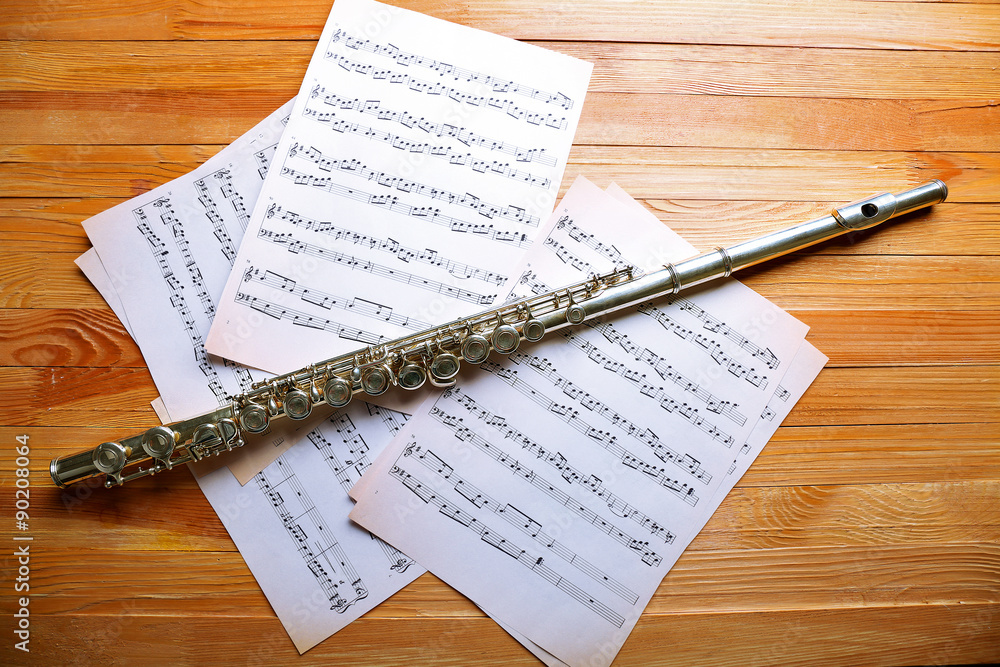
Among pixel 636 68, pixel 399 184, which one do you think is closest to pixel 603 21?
pixel 636 68

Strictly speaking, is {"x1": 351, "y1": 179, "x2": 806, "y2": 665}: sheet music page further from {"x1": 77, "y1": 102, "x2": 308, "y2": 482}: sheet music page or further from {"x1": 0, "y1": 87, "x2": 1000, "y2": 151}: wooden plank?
{"x1": 77, "y1": 102, "x2": 308, "y2": 482}: sheet music page

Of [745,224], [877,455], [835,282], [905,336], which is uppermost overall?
[745,224]

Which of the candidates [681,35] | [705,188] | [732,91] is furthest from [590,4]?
[705,188]

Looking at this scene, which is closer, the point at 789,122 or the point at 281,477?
the point at 281,477

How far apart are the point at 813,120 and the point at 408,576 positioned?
124cm

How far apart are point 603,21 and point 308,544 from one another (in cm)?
121

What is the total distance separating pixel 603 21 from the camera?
1337 millimetres

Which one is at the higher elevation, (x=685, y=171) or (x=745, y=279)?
(x=685, y=171)

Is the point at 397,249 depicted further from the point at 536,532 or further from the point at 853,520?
the point at 853,520

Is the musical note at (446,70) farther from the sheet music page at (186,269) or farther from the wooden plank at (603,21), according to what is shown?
the sheet music page at (186,269)

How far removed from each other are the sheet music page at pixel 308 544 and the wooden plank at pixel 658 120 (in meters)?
0.69

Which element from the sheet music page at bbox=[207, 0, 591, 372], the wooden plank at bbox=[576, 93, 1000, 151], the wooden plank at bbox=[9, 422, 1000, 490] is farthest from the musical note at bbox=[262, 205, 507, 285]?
the wooden plank at bbox=[9, 422, 1000, 490]

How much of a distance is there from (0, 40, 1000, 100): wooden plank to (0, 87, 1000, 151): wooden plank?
20 mm

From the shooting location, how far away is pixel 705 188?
131cm
